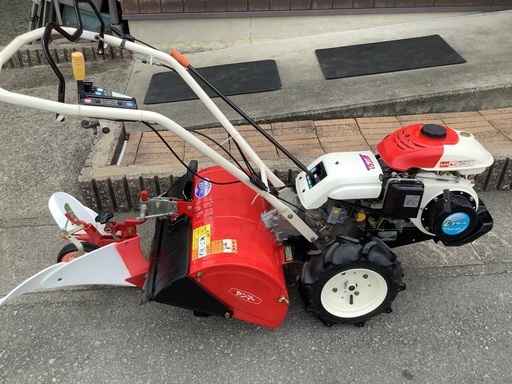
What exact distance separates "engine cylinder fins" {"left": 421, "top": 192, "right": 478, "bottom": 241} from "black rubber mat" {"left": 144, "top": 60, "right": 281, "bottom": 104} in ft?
8.15

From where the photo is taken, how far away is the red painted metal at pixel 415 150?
209 centimetres

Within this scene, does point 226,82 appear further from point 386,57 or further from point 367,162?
point 367,162

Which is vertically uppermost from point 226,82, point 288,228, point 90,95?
point 90,95

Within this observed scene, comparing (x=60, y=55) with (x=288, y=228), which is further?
(x=60, y=55)

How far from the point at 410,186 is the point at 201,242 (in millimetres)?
967

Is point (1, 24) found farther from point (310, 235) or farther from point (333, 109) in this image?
point (310, 235)

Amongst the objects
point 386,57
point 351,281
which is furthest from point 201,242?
point 386,57

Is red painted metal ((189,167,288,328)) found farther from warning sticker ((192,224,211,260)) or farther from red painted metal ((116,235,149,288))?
red painted metal ((116,235,149,288))

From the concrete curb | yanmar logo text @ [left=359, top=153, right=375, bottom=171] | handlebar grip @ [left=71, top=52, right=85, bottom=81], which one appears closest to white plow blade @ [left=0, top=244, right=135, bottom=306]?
handlebar grip @ [left=71, top=52, right=85, bottom=81]

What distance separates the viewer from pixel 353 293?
2.35 metres

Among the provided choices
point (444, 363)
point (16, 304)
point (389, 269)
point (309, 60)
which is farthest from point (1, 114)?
point (444, 363)

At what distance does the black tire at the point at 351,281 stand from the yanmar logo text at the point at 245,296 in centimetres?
24

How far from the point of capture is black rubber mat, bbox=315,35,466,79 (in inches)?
173

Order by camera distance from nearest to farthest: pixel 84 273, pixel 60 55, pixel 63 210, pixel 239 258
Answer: pixel 239 258
pixel 84 273
pixel 63 210
pixel 60 55
